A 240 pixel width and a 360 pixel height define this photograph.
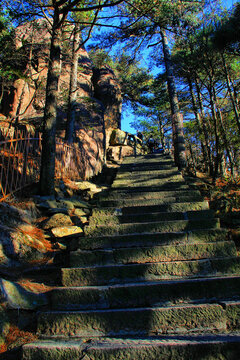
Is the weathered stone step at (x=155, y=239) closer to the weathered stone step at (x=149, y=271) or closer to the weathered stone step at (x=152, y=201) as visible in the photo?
the weathered stone step at (x=149, y=271)

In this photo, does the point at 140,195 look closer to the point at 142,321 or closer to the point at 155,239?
the point at 155,239

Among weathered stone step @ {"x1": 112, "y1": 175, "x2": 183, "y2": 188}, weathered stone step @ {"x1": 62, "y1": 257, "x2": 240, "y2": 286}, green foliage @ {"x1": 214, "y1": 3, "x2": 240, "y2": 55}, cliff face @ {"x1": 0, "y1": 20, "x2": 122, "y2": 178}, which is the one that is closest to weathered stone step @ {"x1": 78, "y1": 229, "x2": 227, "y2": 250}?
weathered stone step @ {"x1": 62, "y1": 257, "x2": 240, "y2": 286}

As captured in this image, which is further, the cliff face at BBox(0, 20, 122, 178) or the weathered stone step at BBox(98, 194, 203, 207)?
the cliff face at BBox(0, 20, 122, 178)

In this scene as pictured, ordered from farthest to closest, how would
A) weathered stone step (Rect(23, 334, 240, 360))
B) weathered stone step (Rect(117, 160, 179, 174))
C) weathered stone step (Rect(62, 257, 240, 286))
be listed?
weathered stone step (Rect(117, 160, 179, 174)), weathered stone step (Rect(62, 257, 240, 286)), weathered stone step (Rect(23, 334, 240, 360))

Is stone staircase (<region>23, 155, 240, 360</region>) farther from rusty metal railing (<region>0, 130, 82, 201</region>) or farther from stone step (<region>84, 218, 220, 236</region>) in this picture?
rusty metal railing (<region>0, 130, 82, 201</region>)

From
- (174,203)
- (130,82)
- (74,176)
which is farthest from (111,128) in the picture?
(174,203)

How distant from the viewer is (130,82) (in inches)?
754

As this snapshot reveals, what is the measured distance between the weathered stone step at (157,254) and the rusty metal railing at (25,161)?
225 centimetres

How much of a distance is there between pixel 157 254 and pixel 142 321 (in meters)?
0.99

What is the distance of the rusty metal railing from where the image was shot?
4.69m

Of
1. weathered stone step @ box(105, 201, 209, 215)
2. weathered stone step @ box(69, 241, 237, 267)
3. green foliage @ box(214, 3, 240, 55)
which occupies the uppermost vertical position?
green foliage @ box(214, 3, 240, 55)

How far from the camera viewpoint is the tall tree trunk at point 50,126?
18.7 feet

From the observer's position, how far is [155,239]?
323 cm

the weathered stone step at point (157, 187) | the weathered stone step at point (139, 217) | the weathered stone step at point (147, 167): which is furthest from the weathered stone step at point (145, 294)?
the weathered stone step at point (147, 167)
